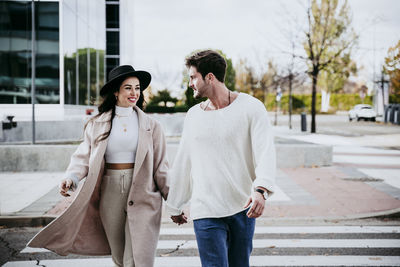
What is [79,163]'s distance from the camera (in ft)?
10.8

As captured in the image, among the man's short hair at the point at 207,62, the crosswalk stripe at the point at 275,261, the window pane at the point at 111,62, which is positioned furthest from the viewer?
the window pane at the point at 111,62

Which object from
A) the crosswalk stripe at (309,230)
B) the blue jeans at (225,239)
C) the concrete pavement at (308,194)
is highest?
the blue jeans at (225,239)

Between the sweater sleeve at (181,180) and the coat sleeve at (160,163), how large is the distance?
1.55 ft

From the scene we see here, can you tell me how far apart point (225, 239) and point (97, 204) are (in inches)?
46.8

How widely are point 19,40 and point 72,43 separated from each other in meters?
3.41

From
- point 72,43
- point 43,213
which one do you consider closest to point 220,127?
point 43,213

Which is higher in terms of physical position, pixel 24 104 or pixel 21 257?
pixel 24 104

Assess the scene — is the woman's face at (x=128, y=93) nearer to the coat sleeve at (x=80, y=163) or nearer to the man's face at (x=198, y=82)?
the coat sleeve at (x=80, y=163)

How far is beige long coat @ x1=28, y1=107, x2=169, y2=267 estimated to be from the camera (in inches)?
126

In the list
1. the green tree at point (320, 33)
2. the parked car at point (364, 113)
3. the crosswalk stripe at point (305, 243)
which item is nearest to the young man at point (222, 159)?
the crosswalk stripe at point (305, 243)

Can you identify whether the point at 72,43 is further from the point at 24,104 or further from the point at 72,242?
the point at 72,242

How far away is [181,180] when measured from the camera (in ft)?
9.44

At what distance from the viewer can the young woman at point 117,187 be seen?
322cm

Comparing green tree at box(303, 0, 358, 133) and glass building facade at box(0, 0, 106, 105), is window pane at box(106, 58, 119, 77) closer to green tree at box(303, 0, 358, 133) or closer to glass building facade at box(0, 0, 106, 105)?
glass building facade at box(0, 0, 106, 105)
